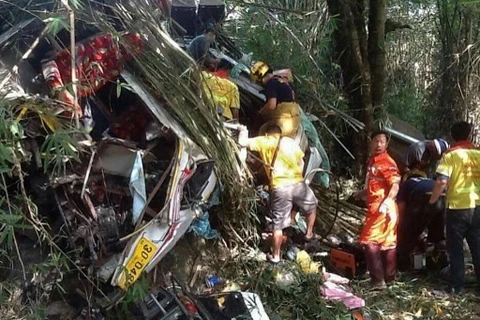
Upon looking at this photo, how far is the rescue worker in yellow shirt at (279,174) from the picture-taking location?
226 inches

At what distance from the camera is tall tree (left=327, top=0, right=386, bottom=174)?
8484mm

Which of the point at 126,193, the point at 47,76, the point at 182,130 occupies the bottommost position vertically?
the point at 126,193

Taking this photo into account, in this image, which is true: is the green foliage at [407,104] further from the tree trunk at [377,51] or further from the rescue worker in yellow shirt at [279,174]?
the rescue worker in yellow shirt at [279,174]

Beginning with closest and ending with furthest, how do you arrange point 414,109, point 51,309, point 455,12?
point 51,309, point 455,12, point 414,109

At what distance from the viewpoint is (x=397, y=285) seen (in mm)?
5848

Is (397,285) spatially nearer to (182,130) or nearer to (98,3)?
(182,130)

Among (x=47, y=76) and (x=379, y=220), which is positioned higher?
(x=47, y=76)

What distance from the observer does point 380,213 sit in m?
5.75

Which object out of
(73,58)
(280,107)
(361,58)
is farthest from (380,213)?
(361,58)

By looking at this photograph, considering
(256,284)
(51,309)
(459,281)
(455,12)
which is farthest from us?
(455,12)

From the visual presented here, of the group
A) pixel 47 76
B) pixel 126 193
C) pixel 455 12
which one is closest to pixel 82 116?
pixel 47 76

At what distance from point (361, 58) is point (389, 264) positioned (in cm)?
357

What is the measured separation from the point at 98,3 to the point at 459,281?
12.9ft

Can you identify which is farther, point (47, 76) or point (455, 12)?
point (455, 12)
